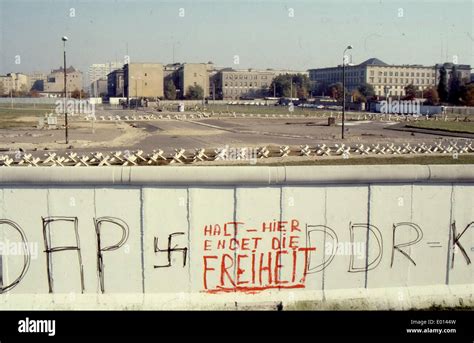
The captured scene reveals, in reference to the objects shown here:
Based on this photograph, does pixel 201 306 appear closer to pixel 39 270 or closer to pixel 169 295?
pixel 169 295

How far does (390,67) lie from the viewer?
17375 cm

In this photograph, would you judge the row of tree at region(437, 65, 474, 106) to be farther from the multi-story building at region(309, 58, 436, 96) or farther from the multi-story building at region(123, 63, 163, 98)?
the multi-story building at region(123, 63, 163, 98)

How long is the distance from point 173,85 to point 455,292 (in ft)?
591

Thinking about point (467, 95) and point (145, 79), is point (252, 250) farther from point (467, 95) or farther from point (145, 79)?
point (145, 79)

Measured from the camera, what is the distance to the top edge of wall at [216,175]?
20.3 feet

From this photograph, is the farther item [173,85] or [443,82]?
[173,85]

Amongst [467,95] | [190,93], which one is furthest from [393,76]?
[190,93]

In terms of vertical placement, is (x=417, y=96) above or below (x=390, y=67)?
below

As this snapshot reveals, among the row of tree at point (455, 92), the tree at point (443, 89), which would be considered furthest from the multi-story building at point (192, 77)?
the row of tree at point (455, 92)

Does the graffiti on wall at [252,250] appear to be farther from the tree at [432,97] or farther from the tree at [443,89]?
the tree at [443,89]
